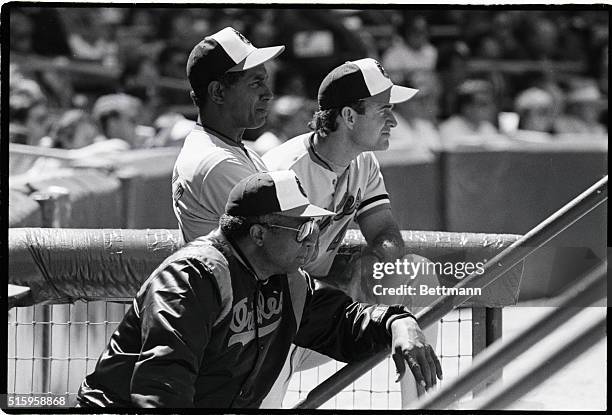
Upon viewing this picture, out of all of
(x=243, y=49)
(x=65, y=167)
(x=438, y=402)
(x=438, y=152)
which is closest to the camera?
(x=438, y=402)

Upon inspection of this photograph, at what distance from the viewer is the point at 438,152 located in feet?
18.0

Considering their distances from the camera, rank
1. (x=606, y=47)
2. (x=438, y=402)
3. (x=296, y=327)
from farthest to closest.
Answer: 1. (x=606, y=47)
2. (x=296, y=327)
3. (x=438, y=402)

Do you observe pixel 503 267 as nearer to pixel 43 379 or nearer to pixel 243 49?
pixel 243 49

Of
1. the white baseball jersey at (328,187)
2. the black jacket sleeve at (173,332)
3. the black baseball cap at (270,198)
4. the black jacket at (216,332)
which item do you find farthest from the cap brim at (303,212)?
the white baseball jersey at (328,187)

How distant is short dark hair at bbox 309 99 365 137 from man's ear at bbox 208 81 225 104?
→ 0.37 m

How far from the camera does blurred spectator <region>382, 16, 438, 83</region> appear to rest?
4.10 m

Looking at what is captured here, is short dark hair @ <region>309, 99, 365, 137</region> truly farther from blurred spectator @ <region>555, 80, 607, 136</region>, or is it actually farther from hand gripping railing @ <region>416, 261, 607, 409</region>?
hand gripping railing @ <region>416, 261, 607, 409</region>

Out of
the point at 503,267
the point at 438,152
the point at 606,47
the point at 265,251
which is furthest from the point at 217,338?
the point at 438,152

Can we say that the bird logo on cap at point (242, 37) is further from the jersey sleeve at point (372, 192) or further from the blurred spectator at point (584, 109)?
the blurred spectator at point (584, 109)

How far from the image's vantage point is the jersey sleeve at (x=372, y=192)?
12.4 feet

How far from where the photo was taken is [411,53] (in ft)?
14.3

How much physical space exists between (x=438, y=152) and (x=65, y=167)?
189cm

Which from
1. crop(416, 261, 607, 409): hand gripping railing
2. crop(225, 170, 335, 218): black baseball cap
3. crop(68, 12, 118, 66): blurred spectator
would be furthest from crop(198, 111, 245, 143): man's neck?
crop(416, 261, 607, 409): hand gripping railing

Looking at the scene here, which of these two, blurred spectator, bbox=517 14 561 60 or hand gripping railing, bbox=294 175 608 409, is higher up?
blurred spectator, bbox=517 14 561 60
